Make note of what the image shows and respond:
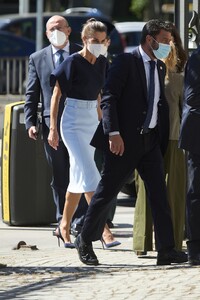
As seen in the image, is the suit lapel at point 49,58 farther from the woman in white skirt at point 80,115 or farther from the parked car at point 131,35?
the parked car at point 131,35

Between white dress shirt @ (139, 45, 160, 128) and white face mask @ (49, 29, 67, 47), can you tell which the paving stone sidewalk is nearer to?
white dress shirt @ (139, 45, 160, 128)

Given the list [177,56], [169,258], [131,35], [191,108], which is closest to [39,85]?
[177,56]

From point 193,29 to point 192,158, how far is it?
1.87 metres

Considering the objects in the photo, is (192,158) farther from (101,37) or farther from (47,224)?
(47,224)

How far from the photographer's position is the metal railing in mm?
26953

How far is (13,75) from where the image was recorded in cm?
2722

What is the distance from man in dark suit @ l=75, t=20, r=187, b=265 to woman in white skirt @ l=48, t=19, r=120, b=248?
103cm

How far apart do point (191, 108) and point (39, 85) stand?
2.26 metres

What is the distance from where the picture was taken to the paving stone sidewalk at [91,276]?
781 cm

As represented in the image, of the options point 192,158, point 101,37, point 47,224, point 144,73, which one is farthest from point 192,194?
point 47,224

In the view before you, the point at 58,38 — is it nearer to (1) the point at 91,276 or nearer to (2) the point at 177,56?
(2) the point at 177,56

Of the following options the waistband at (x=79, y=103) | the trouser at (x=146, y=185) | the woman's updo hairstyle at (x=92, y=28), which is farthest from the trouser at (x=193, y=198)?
the woman's updo hairstyle at (x=92, y=28)

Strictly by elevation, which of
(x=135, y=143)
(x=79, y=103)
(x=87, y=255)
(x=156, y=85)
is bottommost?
(x=87, y=255)

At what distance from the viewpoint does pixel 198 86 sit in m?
8.91
